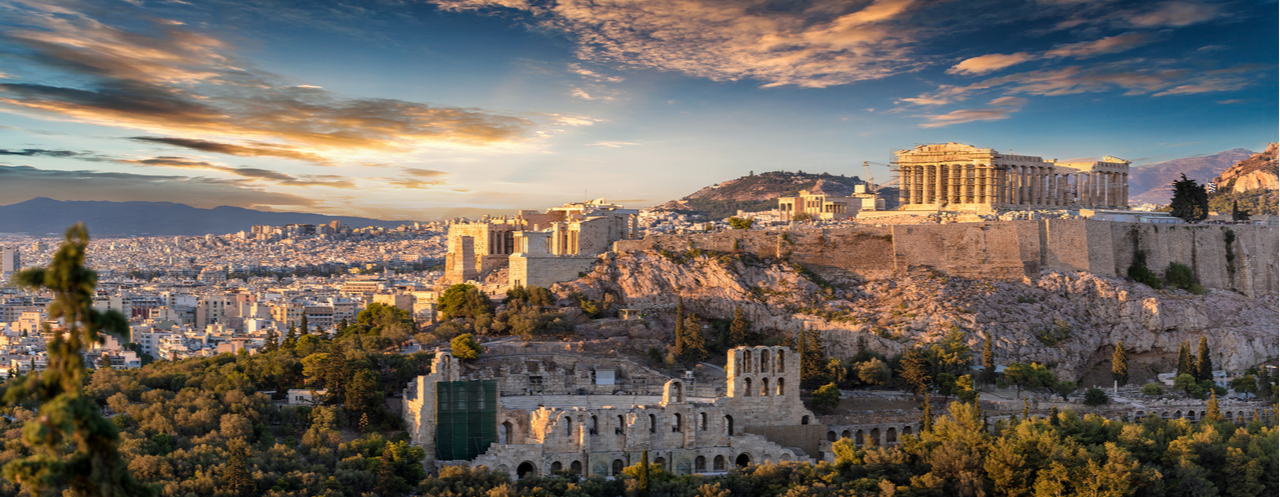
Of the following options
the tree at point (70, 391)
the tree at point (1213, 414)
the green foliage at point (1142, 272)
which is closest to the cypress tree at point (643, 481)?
the tree at point (70, 391)

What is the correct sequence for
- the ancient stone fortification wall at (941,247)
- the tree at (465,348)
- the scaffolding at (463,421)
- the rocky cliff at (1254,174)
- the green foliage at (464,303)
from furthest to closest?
the rocky cliff at (1254,174) → the ancient stone fortification wall at (941,247) → the green foliage at (464,303) → the tree at (465,348) → the scaffolding at (463,421)

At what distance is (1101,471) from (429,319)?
1071 inches

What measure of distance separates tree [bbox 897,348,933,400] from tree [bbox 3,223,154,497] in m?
29.4

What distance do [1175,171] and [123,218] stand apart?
88671 millimetres

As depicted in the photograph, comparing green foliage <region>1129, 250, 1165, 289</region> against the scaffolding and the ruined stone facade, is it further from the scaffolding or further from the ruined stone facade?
the scaffolding

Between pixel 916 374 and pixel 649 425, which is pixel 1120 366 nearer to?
pixel 916 374

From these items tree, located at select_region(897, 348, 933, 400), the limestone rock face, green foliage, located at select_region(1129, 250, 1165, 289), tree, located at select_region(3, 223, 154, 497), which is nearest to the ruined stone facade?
tree, located at select_region(897, 348, 933, 400)

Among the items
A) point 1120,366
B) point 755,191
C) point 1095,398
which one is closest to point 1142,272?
point 1120,366

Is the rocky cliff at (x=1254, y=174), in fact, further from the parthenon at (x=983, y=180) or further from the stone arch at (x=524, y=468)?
the stone arch at (x=524, y=468)

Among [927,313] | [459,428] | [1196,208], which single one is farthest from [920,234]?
[459,428]

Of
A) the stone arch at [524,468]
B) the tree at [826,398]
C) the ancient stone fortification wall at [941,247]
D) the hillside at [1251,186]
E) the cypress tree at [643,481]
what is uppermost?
the hillside at [1251,186]

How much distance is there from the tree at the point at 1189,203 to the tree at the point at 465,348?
37233 mm

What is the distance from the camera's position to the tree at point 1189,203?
170 ft

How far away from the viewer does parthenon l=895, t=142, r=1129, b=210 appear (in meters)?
50.8
